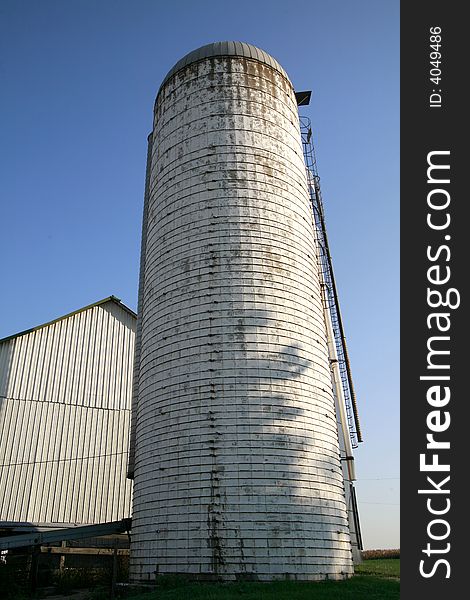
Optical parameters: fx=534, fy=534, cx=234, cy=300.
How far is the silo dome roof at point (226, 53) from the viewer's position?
1855 cm

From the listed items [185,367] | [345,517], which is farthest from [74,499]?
[345,517]

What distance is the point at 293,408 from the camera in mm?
14359

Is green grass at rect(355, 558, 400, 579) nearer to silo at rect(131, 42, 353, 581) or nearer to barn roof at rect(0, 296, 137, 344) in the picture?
silo at rect(131, 42, 353, 581)

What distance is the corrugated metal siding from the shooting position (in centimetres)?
2119

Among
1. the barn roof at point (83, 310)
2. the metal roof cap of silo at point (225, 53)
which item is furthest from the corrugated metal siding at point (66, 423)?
the metal roof cap of silo at point (225, 53)

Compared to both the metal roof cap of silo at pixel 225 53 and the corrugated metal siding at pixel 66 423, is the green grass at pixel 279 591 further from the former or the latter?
the metal roof cap of silo at pixel 225 53

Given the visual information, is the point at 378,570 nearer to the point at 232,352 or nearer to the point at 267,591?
the point at 267,591

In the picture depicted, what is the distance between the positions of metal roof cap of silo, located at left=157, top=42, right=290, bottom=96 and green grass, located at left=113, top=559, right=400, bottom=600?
1622cm

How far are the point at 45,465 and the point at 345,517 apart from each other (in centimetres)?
1276

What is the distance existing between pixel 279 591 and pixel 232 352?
19.2 ft

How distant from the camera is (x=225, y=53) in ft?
60.6

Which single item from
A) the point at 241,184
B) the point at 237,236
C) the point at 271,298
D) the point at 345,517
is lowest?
the point at 345,517

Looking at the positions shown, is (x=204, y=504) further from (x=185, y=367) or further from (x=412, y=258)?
(x=412, y=258)

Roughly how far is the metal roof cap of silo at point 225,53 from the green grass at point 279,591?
53.2 feet
